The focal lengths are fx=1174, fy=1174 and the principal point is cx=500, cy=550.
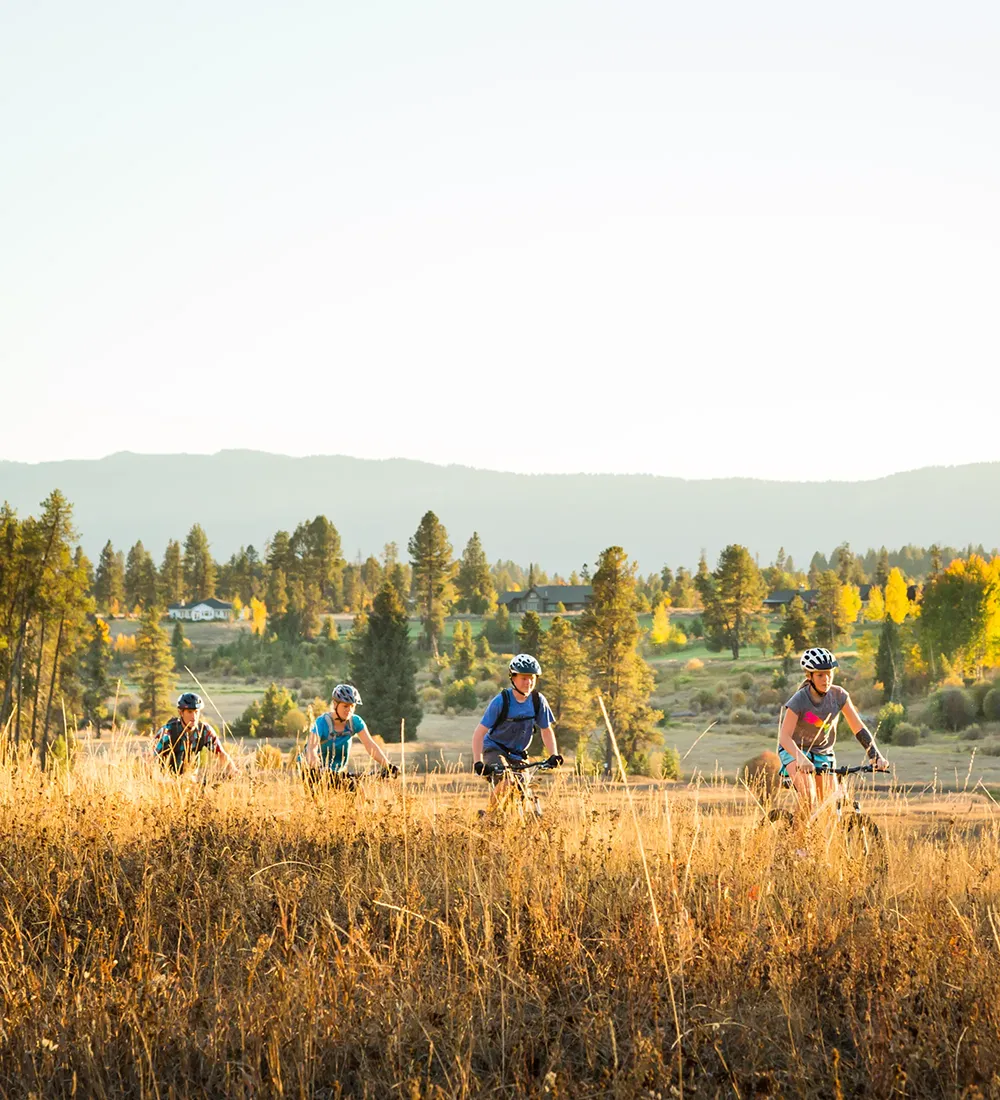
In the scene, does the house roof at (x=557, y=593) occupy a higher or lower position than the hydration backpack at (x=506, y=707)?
higher

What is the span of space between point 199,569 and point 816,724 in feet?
448

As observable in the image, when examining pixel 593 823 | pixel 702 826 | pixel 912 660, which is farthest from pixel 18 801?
pixel 912 660

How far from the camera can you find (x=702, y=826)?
740 centimetres

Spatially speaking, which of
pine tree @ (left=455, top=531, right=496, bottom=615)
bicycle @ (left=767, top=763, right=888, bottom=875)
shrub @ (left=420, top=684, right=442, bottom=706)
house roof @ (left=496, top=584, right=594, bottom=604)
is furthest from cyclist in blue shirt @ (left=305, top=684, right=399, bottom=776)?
house roof @ (left=496, top=584, right=594, bottom=604)

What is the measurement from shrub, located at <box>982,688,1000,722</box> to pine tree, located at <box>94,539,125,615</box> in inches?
3941

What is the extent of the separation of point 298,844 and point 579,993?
106 inches

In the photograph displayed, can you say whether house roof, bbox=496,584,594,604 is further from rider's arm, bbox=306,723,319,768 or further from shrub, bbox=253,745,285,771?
shrub, bbox=253,745,285,771

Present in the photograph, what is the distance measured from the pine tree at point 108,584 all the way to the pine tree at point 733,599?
71125 mm

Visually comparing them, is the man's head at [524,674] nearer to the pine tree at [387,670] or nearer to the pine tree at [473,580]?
the pine tree at [387,670]

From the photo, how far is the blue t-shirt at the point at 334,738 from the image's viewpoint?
983 cm

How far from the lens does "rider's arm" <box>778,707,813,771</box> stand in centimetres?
830

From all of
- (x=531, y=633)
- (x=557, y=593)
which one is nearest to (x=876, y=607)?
(x=557, y=593)

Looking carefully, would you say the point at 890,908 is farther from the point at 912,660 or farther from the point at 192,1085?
the point at 912,660

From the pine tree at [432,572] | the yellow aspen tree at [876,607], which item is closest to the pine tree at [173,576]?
the pine tree at [432,572]
